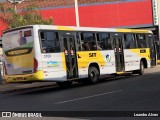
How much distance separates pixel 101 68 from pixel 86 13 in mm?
20719

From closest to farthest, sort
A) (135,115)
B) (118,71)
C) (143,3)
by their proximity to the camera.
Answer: (135,115), (118,71), (143,3)

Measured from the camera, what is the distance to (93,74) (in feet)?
71.9

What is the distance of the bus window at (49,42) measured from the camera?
18.9 m

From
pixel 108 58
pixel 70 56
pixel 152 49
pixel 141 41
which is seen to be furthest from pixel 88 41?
pixel 152 49

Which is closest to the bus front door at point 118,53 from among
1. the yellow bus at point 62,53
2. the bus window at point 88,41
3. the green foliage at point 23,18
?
the yellow bus at point 62,53

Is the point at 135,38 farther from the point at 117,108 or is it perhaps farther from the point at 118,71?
the point at 117,108

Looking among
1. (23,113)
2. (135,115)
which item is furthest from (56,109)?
(135,115)

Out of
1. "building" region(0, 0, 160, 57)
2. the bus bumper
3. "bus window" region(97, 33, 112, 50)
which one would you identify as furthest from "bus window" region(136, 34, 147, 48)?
"building" region(0, 0, 160, 57)

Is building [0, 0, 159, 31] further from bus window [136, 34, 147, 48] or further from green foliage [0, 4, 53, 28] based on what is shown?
bus window [136, 34, 147, 48]

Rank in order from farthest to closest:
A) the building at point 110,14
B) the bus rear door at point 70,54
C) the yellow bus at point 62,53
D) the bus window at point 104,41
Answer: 1. the building at point 110,14
2. the bus window at point 104,41
3. the bus rear door at point 70,54
4. the yellow bus at point 62,53

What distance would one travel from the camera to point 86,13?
42.6 metres

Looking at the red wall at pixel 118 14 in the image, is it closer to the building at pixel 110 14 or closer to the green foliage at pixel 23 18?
the building at pixel 110 14

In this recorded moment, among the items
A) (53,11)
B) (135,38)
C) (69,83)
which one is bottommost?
(69,83)

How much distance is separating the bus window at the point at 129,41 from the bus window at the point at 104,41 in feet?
6.14
